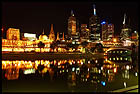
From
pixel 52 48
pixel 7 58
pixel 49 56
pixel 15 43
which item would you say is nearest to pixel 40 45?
pixel 52 48

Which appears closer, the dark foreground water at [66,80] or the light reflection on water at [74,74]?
the dark foreground water at [66,80]

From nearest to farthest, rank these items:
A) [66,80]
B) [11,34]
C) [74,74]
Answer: [66,80]
[74,74]
[11,34]

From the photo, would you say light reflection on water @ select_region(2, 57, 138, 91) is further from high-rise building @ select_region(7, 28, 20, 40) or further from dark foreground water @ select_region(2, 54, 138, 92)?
high-rise building @ select_region(7, 28, 20, 40)

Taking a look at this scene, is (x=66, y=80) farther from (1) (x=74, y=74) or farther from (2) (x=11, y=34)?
(2) (x=11, y=34)

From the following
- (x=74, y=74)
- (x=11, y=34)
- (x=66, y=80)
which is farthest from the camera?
(x=11, y=34)

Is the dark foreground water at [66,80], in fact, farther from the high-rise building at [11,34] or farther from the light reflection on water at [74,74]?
the high-rise building at [11,34]

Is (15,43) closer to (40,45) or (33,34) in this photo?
(40,45)

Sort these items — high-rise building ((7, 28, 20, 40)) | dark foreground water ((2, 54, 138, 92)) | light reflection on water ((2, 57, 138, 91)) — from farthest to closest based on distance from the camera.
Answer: high-rise building ((7, 28, 20, 40))
light reflection on water ((2, 57, 138, 91))
dark foreground water ((2, 54, 138, 92))

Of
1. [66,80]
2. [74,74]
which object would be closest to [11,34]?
[74,74]

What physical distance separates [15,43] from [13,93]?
72.5m

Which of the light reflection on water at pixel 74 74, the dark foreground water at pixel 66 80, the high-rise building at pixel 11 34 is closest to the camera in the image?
the dark foreground water at pixel 66 80

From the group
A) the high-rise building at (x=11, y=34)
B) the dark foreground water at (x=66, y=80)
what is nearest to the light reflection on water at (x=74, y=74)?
the dark foreground water at (x=66, y=80)

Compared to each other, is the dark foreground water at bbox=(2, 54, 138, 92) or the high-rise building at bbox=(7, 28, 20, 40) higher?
the high-rise building at bbox=(7, 28, 20, 40)

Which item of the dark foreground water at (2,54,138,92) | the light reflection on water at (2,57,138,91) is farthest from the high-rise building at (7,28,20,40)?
the dark foreground water at (2,54,138,92)
